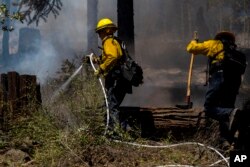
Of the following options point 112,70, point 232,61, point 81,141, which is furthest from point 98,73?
point 232,61

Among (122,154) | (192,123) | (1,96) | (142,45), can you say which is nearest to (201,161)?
(122,154)

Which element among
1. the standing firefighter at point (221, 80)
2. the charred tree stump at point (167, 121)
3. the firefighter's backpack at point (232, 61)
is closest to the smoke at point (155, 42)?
the charred tree stump at point (167, 121)

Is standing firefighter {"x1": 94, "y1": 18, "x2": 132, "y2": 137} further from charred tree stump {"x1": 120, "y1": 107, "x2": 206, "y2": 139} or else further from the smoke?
the smoke

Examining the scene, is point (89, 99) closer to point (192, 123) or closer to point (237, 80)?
point (192, 123)

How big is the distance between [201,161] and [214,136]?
1137 mm

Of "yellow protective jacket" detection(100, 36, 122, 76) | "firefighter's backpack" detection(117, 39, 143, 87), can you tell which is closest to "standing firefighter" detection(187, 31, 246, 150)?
"firefighter's backpack" detection(117, 39, 143, 87)

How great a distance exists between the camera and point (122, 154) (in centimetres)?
579

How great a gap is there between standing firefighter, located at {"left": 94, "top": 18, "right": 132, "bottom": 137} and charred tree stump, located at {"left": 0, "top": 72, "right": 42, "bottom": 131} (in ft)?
3.52

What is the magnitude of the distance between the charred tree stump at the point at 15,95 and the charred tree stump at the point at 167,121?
4.63ft

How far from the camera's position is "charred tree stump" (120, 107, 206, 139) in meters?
7.08

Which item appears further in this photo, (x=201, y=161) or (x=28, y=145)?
(x=28, y=145)

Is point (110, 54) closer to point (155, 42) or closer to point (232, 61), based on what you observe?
point (232, 61)

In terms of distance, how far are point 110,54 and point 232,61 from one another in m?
1.76

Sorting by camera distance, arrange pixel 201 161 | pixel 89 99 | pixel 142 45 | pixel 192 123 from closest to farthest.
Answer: pixel 201 161, pixel 89 99, pixel 192 123, pixel 142 45
